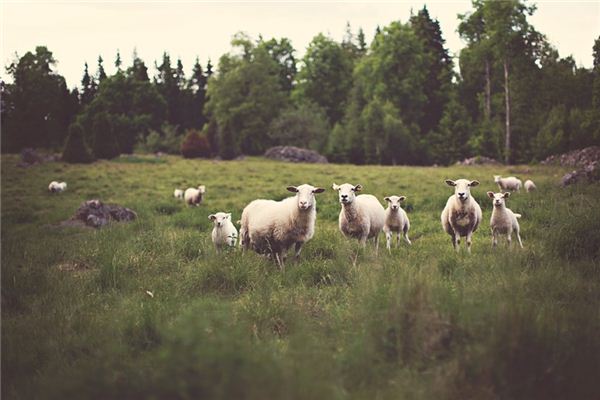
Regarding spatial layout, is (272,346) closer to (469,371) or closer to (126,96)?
(469,371)

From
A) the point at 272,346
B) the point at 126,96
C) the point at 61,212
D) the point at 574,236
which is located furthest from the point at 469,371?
the point at 126,96

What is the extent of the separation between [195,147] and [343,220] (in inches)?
1485

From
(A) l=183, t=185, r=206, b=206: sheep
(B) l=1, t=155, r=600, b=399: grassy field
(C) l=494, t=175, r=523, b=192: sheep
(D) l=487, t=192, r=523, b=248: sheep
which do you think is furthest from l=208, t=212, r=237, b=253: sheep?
(C) l=494, t=175, r=523, b=192: sheep

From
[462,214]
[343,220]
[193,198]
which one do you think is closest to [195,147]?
[193,198]

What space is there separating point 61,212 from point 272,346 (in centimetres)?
1298

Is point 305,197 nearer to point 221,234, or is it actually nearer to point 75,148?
point 221,234

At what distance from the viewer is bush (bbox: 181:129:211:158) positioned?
45.1 meters

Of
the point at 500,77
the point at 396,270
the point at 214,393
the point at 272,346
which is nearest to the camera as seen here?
the point at 214,393

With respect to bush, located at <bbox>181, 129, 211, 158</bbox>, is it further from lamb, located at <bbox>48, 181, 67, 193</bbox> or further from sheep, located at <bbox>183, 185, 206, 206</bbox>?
sheep, located at <bbox>183, 185, 206, 206</bbox>

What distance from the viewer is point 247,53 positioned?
58.0 meters

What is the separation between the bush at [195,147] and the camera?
45.1m

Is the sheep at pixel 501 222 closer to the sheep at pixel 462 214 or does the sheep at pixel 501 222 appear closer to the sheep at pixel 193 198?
the sheep at pixel 462 214

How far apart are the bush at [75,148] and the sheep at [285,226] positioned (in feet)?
90.9

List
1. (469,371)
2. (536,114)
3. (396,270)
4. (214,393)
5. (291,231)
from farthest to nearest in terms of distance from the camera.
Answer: (536,114) → (291,231) → (396,270) → (469,371) → (214,393)
